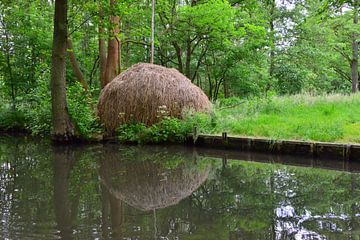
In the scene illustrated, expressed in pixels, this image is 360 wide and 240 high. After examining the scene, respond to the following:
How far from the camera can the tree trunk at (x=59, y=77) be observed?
10.8 m

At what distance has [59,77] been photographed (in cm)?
1098

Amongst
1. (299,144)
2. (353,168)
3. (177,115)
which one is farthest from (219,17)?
(353,168)

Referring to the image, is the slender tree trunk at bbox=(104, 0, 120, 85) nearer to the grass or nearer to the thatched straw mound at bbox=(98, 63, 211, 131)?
the thatched straw mound at bbox=(98, 63, 211, 131)

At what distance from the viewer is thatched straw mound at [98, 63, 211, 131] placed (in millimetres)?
11133

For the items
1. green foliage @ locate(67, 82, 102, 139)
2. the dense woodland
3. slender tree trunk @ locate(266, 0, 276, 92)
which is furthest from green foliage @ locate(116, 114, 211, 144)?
slender tree trunk @ locate(266, 0, 276, 92)

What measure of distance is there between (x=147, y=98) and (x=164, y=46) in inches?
300

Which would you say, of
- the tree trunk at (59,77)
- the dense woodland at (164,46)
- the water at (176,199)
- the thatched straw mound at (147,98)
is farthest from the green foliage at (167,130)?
the water at (176,199)

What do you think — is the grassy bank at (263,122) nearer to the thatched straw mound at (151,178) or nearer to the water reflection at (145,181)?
the water reflection at (145,181)

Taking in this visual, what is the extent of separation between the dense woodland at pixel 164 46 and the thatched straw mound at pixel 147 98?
87cm

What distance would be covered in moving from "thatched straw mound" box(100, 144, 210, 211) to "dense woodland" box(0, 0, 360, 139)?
157 inches

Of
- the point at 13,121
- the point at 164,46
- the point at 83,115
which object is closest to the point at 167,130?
the point at 83,115

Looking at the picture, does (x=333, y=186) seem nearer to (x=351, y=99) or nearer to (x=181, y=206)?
(x=181, y=206)

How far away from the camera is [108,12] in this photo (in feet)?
37.8

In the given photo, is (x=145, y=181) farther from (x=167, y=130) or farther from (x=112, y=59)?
(x=112, y=59)
